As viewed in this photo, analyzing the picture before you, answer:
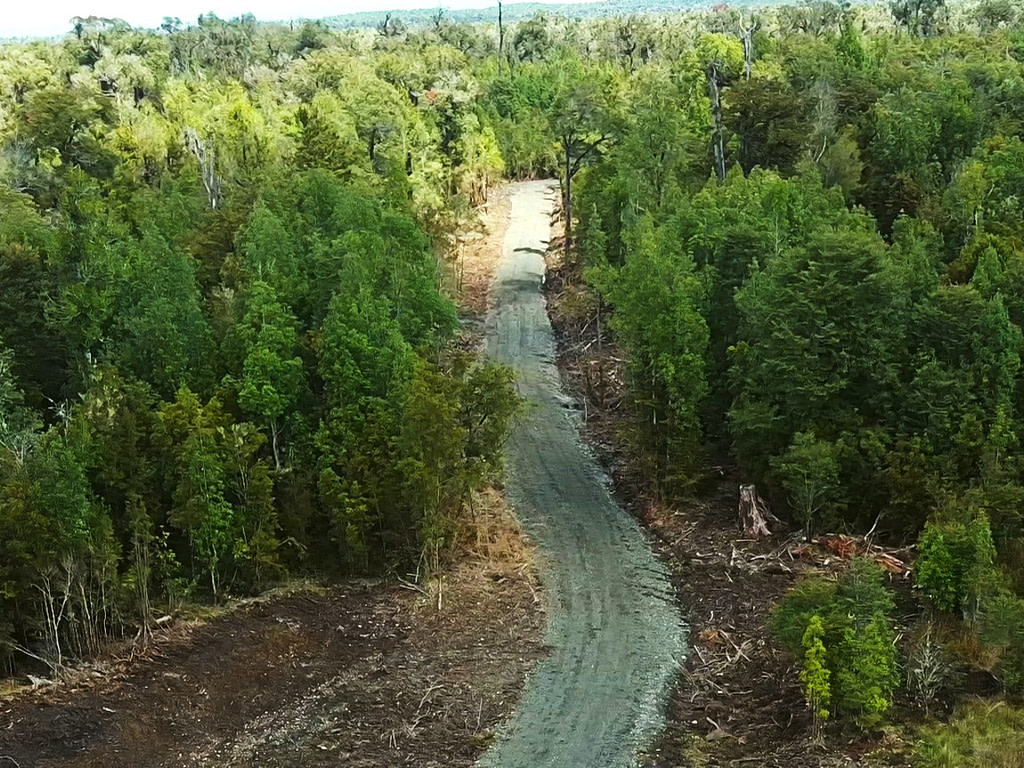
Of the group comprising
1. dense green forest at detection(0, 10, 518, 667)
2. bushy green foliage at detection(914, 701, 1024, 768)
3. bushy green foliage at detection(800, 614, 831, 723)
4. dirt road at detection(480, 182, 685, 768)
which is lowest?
dirt road at detection(480, 182, 685, 768)

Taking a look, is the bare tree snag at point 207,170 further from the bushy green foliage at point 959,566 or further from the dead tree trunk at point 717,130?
the bushy green foliage at point 959,566

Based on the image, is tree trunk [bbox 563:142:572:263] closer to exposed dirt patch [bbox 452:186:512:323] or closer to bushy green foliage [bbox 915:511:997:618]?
exposed dirt patch [bbox 452:186:512:323]

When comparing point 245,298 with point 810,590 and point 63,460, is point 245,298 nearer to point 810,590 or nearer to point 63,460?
point 63,460

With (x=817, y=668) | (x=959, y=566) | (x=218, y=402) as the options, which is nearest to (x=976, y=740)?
(x=817, y=668)

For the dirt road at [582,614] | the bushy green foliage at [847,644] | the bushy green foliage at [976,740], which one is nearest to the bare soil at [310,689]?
the dirt road at [582,614]

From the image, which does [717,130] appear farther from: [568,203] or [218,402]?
[218,402]

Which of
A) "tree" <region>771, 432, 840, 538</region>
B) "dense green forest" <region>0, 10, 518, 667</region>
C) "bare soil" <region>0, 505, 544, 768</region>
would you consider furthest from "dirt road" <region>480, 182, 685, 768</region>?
"tree" <region>771, 432, 840, 538</region>
